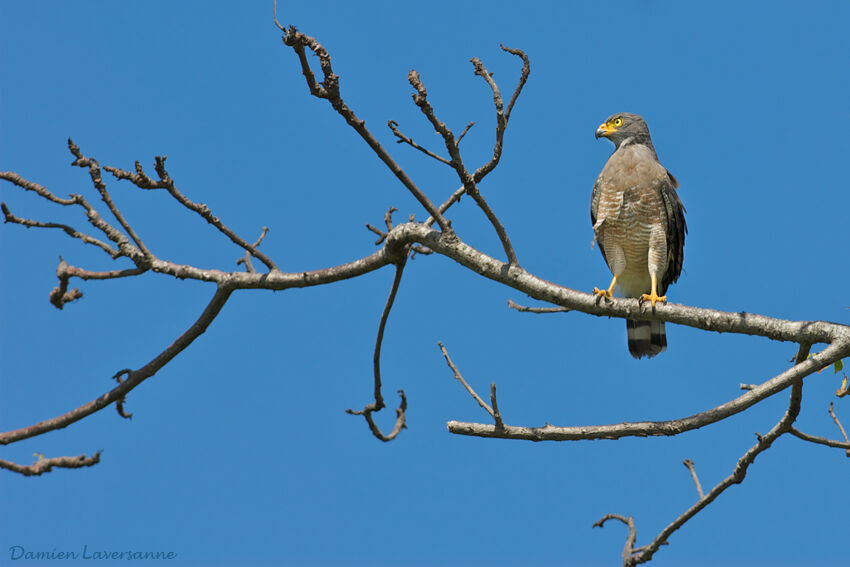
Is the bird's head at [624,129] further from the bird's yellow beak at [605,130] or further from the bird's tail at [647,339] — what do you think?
the bird's tail at [647,339]

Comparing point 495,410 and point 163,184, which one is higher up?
point 163,184

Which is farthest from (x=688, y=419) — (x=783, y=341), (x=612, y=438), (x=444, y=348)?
(x=444, y=348)

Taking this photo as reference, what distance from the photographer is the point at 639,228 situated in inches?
230

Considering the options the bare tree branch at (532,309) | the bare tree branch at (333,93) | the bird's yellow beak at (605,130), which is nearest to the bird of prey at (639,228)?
the bird's yellow beak at (605,130)

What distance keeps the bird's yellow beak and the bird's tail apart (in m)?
1.73

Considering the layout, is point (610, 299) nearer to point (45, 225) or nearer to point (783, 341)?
point (783, 341)

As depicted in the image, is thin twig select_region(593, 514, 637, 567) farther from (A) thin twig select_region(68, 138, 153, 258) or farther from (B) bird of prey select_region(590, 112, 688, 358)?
(A) thin twig select_region(68, 138, 153, 258)

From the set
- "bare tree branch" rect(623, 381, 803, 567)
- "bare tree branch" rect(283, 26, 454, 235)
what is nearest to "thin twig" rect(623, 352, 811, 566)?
"bare tree branch" rect(623, 381, 803, 567)

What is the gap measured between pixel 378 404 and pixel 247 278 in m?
1.01

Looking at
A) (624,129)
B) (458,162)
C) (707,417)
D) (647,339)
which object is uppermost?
(624,129)

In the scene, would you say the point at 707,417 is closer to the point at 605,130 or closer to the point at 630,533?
the point at 630,533

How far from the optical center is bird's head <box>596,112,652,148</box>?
657 centimetres

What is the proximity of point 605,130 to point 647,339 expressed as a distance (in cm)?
191

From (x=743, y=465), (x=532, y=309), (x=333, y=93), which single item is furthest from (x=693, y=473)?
(x=333, y=93)
